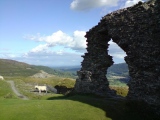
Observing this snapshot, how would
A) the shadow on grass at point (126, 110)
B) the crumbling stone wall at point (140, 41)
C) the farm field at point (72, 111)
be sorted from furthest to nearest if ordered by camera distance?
the crumbling stone wall at point (140, 41) → the shadow on grass at point (126, 110) → the farm field at point (72, 111)

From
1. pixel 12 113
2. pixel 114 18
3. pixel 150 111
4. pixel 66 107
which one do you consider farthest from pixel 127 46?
pixel 12 113

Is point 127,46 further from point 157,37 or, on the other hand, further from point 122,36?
point 157,37

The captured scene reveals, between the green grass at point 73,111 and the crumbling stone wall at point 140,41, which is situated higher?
the crumbling stone wall at point 140,41

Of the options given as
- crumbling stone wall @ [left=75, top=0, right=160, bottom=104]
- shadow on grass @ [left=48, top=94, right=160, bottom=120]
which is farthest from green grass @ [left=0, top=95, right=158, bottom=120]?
crumbling stone wall @ [left=75, top=0, right=160, bottom=104]

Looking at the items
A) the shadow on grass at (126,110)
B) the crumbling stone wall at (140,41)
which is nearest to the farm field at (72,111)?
the shadow on grass at (126,110)

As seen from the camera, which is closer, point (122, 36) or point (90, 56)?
point (122, 36)

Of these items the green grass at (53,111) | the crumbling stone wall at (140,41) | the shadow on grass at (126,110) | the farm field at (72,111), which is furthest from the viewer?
the crumbling stone wall at (140,41)

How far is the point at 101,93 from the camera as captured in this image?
110 ft

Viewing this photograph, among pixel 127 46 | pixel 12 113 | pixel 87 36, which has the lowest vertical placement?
pixel 12 113

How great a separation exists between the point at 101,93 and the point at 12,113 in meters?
13.7

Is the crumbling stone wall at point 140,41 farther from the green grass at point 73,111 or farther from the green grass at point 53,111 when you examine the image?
the green grass at point 53,111

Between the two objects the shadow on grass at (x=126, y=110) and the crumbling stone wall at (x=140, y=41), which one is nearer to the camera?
the shadow on grass at (x=126, y=110)

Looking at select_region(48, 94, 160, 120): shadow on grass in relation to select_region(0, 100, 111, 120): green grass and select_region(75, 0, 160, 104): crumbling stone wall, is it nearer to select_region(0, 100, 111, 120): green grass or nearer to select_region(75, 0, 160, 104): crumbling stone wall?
select_region(0, 100, 111, 120): green grass

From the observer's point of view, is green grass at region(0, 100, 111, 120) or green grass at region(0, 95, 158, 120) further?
green grass at region(0, 95, 158, 120)
